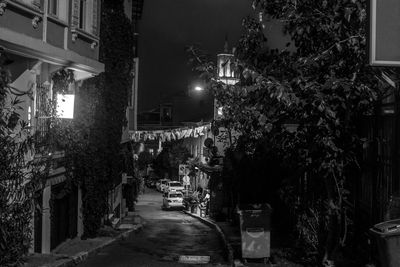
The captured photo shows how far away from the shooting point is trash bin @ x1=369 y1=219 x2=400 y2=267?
7531 millimetres

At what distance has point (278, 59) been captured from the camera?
12.4 metres

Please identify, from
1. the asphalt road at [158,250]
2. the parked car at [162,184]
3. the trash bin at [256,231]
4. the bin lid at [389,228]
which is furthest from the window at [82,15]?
the parked car at [162,184]

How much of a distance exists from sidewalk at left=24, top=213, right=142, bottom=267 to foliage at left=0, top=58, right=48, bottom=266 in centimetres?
159

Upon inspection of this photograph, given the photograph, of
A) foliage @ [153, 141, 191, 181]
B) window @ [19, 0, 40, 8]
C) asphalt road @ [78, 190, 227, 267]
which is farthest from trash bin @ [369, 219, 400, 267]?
foliage @ [153, 141, 191, 181]

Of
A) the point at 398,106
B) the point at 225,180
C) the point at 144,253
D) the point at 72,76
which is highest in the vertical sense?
the point at 72,76

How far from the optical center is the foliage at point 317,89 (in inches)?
416

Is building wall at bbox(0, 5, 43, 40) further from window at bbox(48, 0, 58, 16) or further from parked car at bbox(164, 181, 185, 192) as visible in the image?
parked car at bbox(164, 181, 185, 192)

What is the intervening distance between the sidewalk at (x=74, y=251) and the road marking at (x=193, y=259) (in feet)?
8.17

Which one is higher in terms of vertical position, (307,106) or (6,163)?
(307,106)

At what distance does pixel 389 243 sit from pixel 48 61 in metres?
8.87

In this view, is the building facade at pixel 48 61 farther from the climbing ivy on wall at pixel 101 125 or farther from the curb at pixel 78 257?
the curb at pixel 78 257

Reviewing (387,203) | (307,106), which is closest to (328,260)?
(387,203)

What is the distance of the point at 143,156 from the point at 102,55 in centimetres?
5957

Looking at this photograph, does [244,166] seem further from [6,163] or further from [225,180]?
[6,163]
